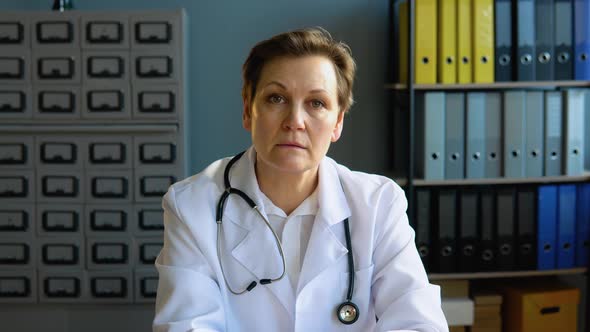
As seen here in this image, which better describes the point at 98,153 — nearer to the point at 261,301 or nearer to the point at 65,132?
the point at 65,132

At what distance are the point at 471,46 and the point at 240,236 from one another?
68.2 inches

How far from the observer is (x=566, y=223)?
2975mm

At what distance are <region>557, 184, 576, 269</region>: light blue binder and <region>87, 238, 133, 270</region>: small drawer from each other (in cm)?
186

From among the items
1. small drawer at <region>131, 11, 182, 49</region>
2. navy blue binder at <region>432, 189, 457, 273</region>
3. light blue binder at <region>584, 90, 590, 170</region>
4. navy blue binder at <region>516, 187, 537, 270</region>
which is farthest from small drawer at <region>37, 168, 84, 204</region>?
light blue binder at <region>584, 90, 590, 170</region>

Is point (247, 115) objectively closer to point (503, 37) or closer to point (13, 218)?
point (503, 37)

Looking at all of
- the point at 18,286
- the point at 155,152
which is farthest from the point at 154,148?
the point at 18,286

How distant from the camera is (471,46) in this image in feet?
9.39

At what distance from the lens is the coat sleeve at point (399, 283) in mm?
1425

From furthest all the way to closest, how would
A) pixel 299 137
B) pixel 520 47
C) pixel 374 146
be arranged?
pixel 374 146 → pixel 520 47 → pixel 299 137

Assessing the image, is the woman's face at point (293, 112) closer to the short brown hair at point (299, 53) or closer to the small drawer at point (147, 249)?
the short brown hair at point (299, 53)

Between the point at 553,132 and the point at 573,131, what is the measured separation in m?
0.08

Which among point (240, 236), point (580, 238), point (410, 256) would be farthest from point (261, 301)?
point (580, 238)

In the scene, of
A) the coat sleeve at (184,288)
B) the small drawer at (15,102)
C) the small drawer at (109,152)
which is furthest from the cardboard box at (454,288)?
the small drawer at (15,102)

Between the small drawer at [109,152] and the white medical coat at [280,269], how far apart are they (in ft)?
4.85
